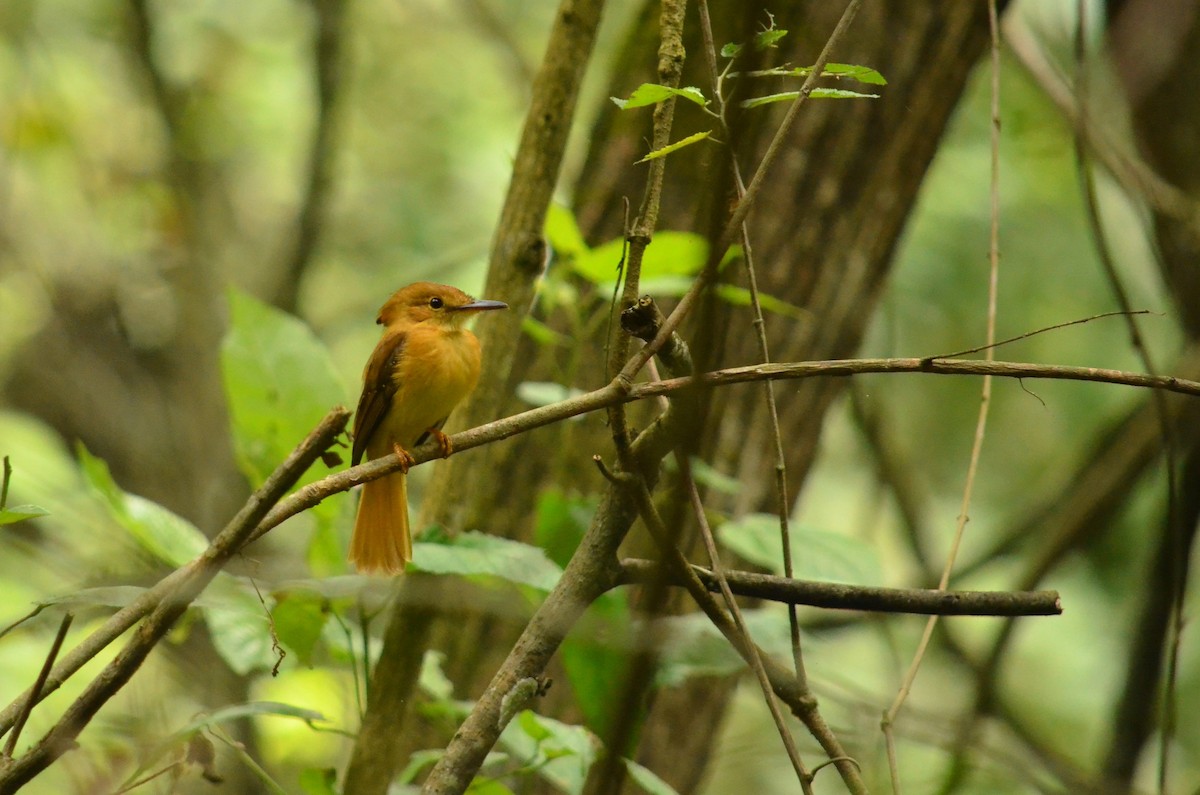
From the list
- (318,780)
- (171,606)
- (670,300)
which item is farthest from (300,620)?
(670,300)

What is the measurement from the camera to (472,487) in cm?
262

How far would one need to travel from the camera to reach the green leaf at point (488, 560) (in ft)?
6.59

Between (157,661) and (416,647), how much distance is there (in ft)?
3.03

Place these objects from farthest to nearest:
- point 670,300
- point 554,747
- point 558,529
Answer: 1. point 670,300
2. point 558,529
3. point 554,747

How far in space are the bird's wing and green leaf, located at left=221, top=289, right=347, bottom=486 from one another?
625 mm

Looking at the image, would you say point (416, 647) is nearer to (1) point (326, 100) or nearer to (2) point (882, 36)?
(2) point (882, 36)

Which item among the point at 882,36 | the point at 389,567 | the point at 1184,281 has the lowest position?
the point at 389,567

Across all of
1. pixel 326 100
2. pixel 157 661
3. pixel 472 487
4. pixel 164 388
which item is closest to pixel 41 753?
pixel 472 487

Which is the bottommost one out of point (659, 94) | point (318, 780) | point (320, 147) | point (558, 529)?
point (318, 780)

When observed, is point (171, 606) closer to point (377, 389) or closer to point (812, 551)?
point (812, 551)

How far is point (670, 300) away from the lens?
11.9 ft

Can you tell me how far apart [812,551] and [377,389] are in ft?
4.02

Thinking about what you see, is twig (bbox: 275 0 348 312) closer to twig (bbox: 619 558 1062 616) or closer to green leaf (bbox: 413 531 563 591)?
green leaf (bbox: 413 531 563 591)

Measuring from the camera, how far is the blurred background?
137 inches
